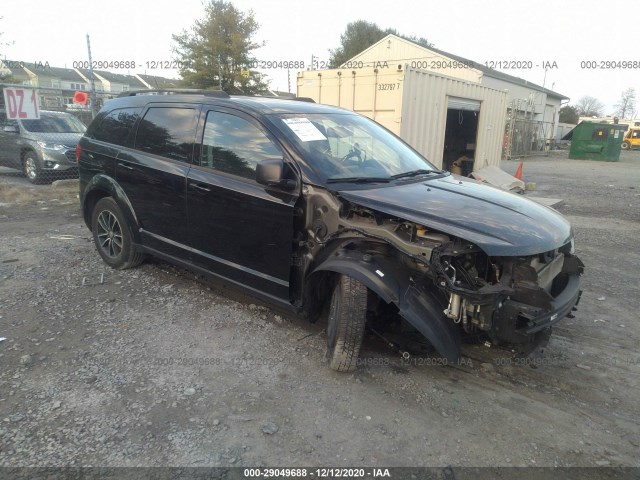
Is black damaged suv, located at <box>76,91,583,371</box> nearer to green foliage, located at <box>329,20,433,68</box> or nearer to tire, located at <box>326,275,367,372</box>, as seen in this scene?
tire, located at <box>326,275,367,372</box>

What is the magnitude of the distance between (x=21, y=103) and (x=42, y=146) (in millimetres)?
Answer: 1279

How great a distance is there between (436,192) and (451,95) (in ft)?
25.1

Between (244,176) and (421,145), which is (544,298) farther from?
(421,145)

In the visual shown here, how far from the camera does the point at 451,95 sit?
33.5ft

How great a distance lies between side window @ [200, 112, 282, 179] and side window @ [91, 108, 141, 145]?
1201 millimetres

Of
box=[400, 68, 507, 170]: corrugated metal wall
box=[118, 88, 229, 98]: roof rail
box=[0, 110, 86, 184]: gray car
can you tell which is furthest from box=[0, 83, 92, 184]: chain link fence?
box=[400, 68, 507, 170]: corrugated metal wall

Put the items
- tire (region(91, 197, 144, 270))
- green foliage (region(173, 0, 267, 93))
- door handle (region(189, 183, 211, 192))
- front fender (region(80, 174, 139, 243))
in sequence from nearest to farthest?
door handle (region(189, 183, 211, 192)) → front fender (region(80, 174, 139, 243)) → tire (region(91, 197, 144, 270)) → green foliage (region(173, 0, 267, 93))

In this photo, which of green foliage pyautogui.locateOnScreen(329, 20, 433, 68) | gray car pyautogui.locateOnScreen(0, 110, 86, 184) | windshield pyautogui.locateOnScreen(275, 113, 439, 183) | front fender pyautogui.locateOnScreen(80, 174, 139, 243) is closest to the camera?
windshield pyautogui.locateOnScreen(275, 113, 439, 183)

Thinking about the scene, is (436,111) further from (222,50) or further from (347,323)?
(222,50)

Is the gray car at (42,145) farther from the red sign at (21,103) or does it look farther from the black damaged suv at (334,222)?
the black damaged suv at (334,222)

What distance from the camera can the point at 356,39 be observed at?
4284 cm

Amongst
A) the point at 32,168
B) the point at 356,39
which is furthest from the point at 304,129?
the point at 356,39

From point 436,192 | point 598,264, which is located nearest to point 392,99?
point 598,264

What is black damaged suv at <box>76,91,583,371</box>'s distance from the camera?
9.23 feet
